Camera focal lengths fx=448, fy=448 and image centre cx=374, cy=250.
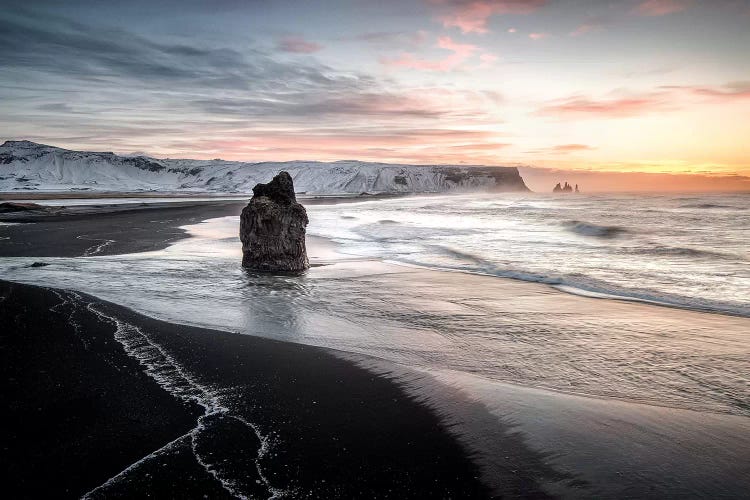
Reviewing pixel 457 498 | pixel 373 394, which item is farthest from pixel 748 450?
pixel 373 394

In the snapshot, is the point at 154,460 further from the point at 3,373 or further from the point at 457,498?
the point at 3,373

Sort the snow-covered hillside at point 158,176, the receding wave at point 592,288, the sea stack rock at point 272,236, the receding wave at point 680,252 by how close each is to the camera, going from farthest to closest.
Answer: the snow-covered hillside at point 158,176 < the receding wave at point 680,252 < the sea stack rock at point 272,236 < the receding wave at point 592,288

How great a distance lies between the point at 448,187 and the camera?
198 metres

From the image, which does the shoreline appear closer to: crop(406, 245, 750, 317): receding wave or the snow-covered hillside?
crop(406, 245, 750, 317): receding wave

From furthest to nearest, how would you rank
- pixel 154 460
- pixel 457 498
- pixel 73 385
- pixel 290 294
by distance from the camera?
pixel 290 294, pixel 73 385, pixel 154 460, pixel 457 498

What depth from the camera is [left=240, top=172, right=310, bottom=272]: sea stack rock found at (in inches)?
512

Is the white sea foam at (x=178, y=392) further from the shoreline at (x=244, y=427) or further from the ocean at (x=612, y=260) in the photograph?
the ocean at (x=612, y=260)

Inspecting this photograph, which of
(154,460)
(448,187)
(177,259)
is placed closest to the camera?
(154,460)

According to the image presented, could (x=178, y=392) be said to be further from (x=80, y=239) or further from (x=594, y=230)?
(x=594, y=230)

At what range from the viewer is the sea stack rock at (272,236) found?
13.0 m

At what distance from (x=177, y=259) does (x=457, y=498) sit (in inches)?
533

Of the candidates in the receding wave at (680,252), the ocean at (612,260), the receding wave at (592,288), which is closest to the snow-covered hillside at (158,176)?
the ocean at (612,260)

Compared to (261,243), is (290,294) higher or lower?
lower

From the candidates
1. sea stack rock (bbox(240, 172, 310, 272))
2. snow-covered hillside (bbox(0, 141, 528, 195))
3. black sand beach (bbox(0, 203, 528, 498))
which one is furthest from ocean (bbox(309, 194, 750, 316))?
snow-covered hillside (bbox(0, 141, 528, 195))
